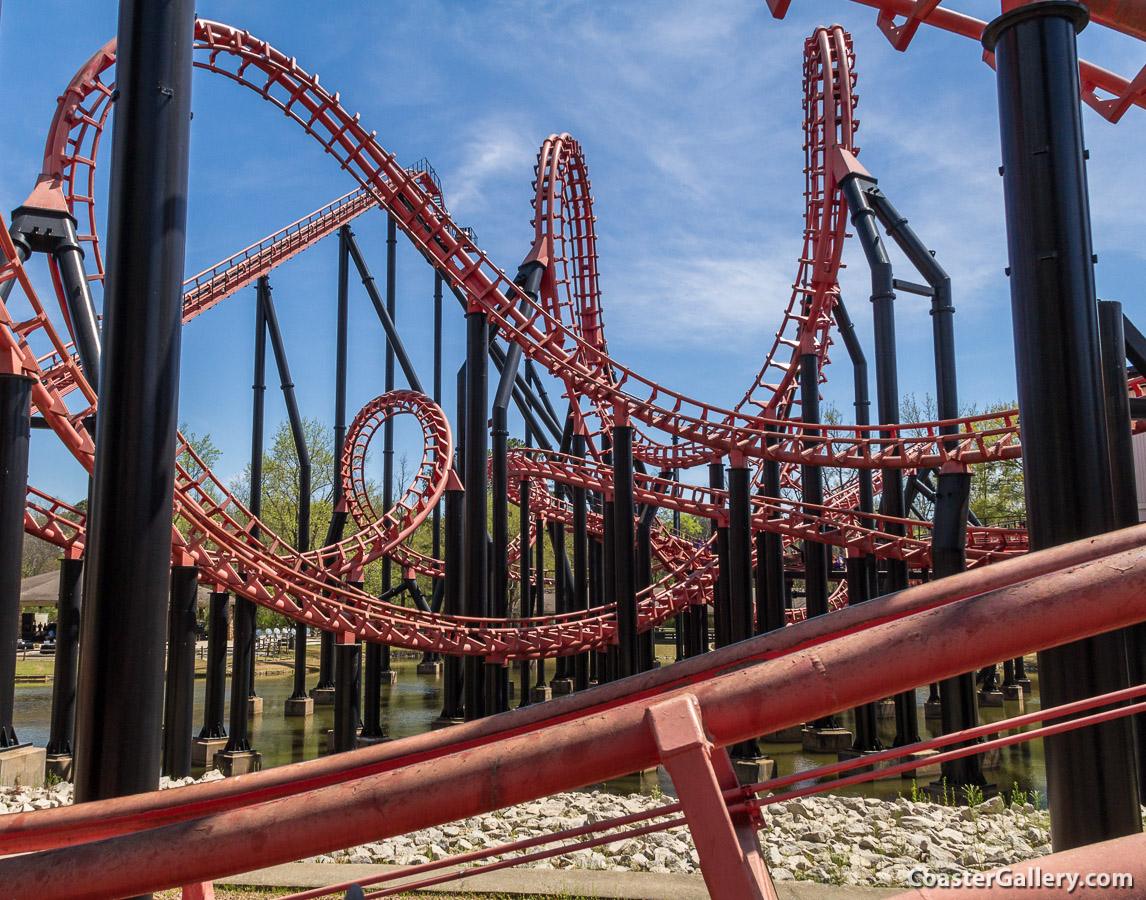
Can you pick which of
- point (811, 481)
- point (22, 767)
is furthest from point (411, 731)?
point (811, 481)

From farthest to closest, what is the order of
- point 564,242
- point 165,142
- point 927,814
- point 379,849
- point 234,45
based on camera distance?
point 564,242, point 234,45, point 927,814, point 379,849, point 165,142

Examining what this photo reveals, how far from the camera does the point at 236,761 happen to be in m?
9.71

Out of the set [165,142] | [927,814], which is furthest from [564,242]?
[165,142]

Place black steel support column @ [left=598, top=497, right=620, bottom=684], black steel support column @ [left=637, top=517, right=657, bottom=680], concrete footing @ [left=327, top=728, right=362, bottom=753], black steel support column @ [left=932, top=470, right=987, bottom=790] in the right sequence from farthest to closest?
black steel support column @ [left=598, top=497, right=620, bottom=684] → black steel support column @ [left=637, top=517, right=657, bottom=680] → concrete footing @ [left=327, top=728, right=362, bottom=753] → black steel support column @ [left=932, top=470, right=987, bottom=790]

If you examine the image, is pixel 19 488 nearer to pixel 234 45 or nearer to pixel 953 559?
pixel 234 45

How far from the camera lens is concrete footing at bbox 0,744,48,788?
754 cm

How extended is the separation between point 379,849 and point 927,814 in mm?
3796

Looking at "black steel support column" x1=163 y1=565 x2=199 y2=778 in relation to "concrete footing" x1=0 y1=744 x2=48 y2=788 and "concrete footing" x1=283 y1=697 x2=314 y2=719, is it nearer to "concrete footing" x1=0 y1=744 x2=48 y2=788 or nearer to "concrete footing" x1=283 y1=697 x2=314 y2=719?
"concrete footing" x1=0 y1=744 x2=48 y2=788

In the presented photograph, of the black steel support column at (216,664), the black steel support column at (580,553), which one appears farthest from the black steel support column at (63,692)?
the black steel support column at (580,553)

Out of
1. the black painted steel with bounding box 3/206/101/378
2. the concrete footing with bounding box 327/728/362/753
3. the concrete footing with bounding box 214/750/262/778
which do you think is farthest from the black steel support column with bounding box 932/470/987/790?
the black painted steel with bounding box 3/206/101/378

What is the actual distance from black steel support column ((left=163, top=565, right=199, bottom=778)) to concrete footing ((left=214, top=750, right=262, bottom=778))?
127 centimetres

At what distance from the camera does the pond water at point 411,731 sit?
8992 millimetres

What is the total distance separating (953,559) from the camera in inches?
292

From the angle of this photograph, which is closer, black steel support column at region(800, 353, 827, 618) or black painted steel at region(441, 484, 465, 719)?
black steel support column at region(800, 353, 827, 618)
